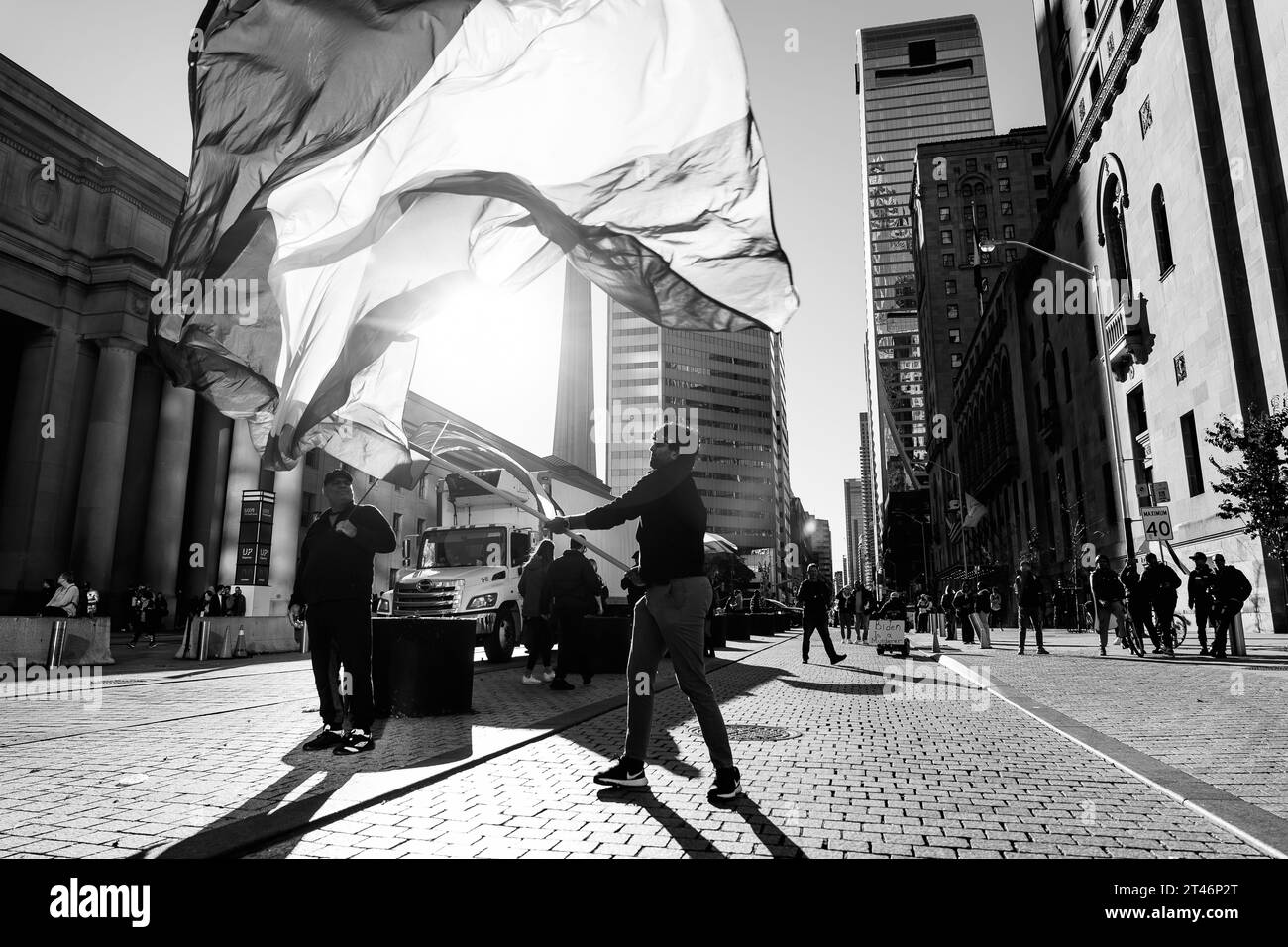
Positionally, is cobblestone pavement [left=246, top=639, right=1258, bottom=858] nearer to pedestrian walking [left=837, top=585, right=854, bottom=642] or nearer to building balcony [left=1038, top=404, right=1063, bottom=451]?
pedestrian walking [left=837, top=585, right=854, bottom=642]

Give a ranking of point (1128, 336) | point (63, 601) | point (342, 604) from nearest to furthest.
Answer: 1. point (342, 604)
2. point (63, 601)
3. point (1128, 336)

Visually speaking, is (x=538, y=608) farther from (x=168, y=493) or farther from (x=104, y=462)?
(x=168, y=493)

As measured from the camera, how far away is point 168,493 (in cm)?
3375

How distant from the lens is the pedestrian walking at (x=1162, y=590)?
1546 centimetres

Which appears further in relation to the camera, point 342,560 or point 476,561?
point 476,561

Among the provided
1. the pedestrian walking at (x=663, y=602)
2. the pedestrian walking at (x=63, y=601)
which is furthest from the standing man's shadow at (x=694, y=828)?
the pedestrian walking at (x=63, y=601)

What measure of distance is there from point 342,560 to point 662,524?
2.73m

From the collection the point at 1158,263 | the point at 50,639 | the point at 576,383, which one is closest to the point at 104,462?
the point at 50,639

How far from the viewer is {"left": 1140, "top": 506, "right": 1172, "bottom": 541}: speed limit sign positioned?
54.4 feet

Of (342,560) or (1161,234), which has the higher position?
(1161,234)

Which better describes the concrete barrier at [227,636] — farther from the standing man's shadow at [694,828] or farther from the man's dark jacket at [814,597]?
the standing man's shadow at [694,828]
